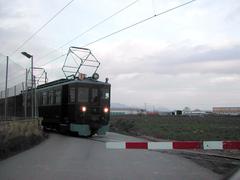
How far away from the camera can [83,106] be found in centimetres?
2689

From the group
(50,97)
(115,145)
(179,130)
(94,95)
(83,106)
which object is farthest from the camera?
(179,130)

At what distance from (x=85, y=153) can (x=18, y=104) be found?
11704mm

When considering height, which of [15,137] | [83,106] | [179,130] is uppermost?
[83,106]

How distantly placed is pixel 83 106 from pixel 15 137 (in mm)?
8150

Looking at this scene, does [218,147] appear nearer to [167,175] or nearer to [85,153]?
[167,175]

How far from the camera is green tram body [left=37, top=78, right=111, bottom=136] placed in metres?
26.7

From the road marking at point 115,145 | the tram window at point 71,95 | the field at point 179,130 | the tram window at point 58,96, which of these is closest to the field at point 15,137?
the tram window at point 71,95

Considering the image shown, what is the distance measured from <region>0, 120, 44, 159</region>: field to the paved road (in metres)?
0.54

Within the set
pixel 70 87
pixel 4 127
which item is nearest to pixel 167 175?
pixel 4 127

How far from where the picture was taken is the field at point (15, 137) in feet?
53.6

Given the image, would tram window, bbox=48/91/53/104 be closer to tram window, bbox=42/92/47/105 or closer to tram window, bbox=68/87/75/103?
tram window, bbox=42/92/47/105

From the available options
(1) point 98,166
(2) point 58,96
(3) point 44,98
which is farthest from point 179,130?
(1) point 98,166

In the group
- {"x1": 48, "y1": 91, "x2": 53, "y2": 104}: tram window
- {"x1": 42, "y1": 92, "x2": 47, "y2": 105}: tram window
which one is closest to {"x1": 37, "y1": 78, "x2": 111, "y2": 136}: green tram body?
{"x1": 48, "y1": 91, "x2": 53, "y2": 104}: tram window

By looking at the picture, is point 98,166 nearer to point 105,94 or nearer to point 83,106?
point 83,106
